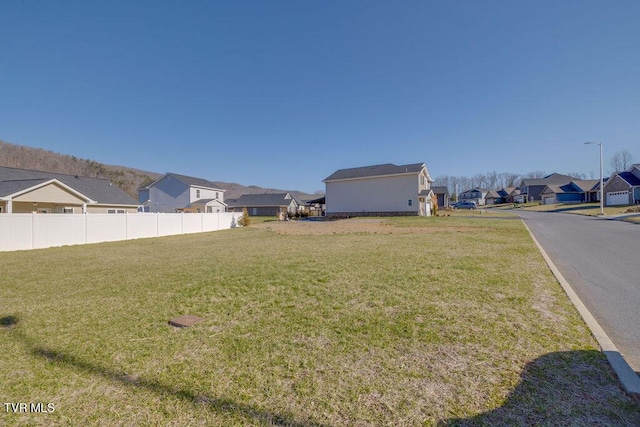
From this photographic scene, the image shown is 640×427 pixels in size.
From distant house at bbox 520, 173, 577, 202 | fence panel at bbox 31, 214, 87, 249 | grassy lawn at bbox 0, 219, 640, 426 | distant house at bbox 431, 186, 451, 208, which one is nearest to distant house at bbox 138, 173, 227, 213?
fence panel at bbox 31, 214, 87, 249

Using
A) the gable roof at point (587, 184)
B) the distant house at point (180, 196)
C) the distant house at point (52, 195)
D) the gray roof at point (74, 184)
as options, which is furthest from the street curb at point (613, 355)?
the gable roof at point (587, 184)

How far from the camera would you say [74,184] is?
82.3ft

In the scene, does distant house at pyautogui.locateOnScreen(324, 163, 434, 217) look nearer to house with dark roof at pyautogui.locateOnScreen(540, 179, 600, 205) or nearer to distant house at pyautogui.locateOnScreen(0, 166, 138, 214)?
distant house at pyautogui.locateOnScreen(0, 166, 138, 214)

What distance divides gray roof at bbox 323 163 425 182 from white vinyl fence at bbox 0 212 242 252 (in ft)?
64.7

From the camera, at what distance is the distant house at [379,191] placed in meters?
32.1

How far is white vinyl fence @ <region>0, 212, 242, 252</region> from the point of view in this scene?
41.9 feet

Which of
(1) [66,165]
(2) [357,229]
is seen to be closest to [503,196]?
(2) [357,229]

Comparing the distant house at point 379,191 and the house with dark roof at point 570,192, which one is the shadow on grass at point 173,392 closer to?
the distant house at point 379,191

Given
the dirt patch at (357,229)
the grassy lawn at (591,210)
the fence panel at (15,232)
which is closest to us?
the fence panel at (15,232)

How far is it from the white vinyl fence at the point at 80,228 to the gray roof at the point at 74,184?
599cm

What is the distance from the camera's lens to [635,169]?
40.6 m

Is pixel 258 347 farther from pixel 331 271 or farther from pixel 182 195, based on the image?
pixel 182 195

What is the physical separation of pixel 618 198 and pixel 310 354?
57.2 m

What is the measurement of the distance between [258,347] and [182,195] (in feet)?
129
